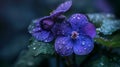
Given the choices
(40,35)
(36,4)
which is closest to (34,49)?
(40,35)

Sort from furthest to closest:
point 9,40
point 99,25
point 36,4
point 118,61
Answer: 1. point 36,4
2. point 9,40
3. point 99,25
4. point 118,61

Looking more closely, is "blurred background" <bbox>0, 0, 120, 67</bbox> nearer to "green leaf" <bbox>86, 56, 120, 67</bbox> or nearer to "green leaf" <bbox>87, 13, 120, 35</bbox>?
"green leaf" <bbox>87, 13, 120, 35</bbox>

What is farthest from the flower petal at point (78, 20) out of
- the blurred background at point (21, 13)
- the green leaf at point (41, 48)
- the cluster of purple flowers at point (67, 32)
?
the blurred background at point (21, 13)

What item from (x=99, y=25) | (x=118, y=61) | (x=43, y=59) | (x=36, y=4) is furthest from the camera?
(x=36, y=4)

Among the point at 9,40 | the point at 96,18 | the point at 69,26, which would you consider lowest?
the point at 9,40

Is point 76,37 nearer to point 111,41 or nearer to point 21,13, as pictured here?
point 111,41

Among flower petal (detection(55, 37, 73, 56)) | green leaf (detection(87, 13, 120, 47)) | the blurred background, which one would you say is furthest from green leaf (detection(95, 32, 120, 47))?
the blurred background

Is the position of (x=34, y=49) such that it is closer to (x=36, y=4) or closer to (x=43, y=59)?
(x=43, y=59)

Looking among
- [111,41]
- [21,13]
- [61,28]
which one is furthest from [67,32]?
[21,13]
